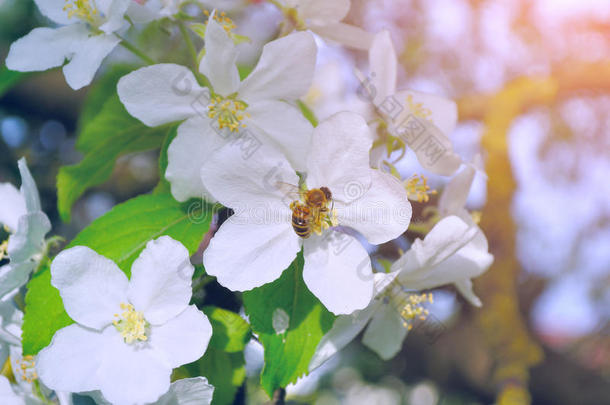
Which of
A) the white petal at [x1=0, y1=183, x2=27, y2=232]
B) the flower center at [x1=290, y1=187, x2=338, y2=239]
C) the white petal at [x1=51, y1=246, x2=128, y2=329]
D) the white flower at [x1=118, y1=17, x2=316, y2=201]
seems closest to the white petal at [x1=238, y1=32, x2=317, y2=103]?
the white flower at [x1=118, y1=17, x2=316, y2=201]

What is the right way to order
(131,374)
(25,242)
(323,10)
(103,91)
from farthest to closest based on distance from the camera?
(103,91)
(323,10)
(25,242)
(131,374)

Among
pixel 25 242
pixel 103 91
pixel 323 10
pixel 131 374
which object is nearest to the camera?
pixel 131 374

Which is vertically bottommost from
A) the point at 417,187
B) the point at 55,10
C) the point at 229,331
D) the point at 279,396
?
the point at 279,396

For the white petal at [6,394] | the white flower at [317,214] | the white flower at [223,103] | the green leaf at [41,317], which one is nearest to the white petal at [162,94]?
the white flower at [223,103]

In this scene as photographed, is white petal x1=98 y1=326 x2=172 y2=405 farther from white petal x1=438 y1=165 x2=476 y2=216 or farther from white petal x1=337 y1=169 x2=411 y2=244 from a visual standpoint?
white petal x1=438 y1=165 x2=476 y2=216

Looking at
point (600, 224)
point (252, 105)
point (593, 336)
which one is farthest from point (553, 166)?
point (252, 105)

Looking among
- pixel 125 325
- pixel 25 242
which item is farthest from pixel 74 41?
pixel 125 325

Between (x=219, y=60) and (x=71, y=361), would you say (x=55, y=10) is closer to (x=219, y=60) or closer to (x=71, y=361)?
(x=219, y=60)
